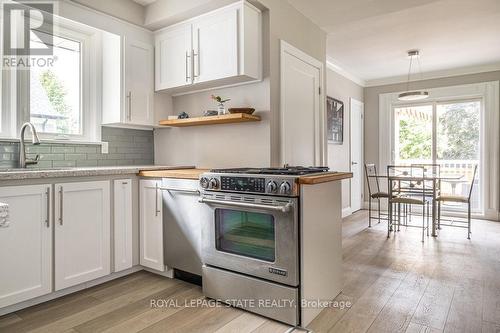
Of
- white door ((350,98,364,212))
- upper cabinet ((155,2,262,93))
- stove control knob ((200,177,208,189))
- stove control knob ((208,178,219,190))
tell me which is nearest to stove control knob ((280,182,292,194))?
stove control knob ((208,178,219,190))

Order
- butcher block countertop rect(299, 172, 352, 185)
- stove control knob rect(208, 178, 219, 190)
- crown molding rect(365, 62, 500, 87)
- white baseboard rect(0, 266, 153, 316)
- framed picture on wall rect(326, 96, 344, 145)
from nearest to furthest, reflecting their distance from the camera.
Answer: butcher block countertop rect(299, 172, 352, 185)
white baseboard rect(0, 266, 153, 316)
stove control knob rect(208, 178, 219, 190)
framed picture on wall rect(326, 96, 344, 145)
crown molding rect(365, 62, 500, 87)

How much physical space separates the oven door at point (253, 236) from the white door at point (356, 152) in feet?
13.1

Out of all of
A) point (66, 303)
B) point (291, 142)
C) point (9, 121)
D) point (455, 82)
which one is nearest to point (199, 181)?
point (291, 142)

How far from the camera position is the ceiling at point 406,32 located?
300 cm

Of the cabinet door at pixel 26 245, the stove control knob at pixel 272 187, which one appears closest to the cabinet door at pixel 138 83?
the cabinet door at pixel 26 245

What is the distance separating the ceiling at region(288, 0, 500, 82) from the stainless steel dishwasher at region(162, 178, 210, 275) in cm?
201

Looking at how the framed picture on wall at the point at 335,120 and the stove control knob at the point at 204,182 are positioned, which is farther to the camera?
the framed picture on wall at the point at 335,120

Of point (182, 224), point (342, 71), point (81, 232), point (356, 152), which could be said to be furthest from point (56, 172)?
point (356, 152)

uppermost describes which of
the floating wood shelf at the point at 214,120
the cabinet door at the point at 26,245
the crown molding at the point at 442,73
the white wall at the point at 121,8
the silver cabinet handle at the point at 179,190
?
the crown molding at the point at 442,73

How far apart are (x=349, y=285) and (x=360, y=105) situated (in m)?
4.35

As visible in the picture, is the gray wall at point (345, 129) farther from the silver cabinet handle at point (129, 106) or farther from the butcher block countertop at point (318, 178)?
the silver cabinet handle at point (129, 106)

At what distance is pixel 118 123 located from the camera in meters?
3.06

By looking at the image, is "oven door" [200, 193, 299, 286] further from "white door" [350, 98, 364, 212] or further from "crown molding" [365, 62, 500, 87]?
"crown molding" [365, 62, 500, 87]

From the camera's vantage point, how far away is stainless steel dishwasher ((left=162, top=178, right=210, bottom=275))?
243 centimetres
